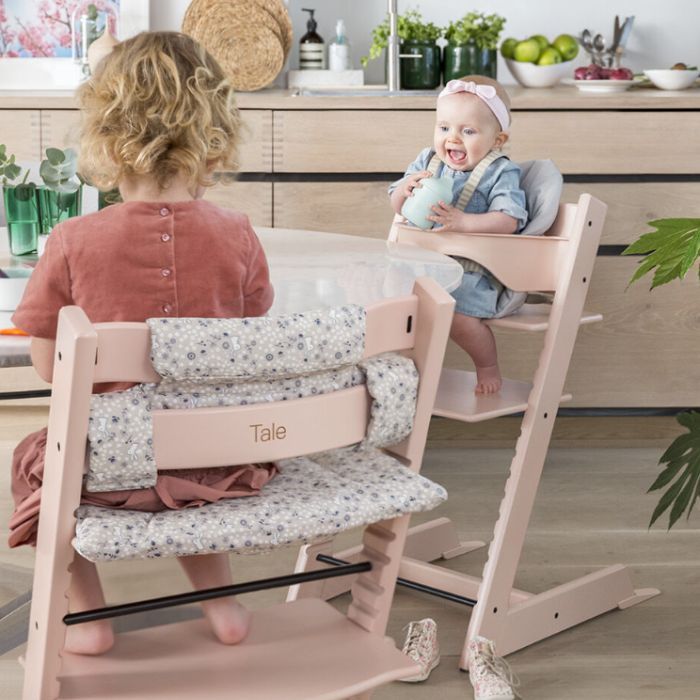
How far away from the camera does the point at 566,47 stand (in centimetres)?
358

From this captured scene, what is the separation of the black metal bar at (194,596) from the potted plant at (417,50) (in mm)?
Answer: 2352

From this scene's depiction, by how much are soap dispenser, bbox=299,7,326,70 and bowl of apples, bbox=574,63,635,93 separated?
30.4 inches

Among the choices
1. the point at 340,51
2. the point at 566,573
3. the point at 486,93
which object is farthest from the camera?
the point at 340,51

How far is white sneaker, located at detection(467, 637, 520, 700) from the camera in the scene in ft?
6.70

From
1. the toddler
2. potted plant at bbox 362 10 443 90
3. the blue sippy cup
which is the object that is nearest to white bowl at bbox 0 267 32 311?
the toddler

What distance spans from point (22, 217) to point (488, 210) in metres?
0.91

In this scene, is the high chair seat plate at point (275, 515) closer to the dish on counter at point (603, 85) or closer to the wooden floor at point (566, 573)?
the wooden floor at point (566, 573)

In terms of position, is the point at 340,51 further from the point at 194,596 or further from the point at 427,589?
the point at 194,596

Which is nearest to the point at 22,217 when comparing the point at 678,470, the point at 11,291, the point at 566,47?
the point at 11,291

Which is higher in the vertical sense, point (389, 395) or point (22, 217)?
point (22, 217)

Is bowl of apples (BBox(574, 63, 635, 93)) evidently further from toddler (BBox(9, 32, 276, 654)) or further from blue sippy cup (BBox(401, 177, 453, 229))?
toddler (BBox(9, 32, 276, 654))

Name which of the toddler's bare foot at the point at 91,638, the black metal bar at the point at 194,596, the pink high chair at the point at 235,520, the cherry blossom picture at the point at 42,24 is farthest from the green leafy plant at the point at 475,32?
the toddler's bare foot at the point at 91,638

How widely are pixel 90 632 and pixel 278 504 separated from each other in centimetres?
27

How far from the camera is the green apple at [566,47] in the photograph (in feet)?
11.7
